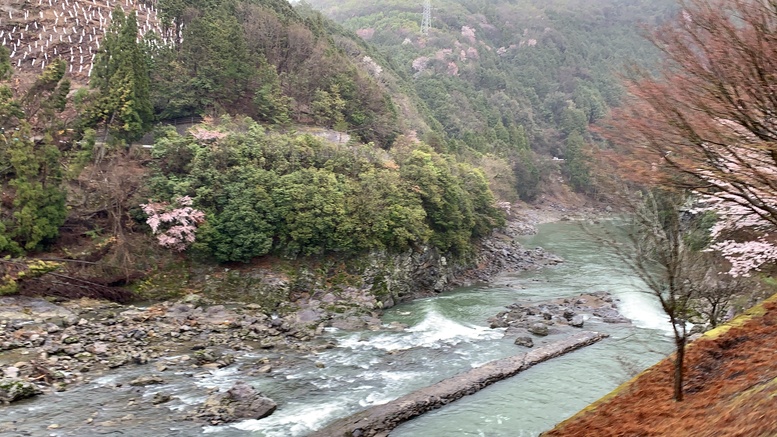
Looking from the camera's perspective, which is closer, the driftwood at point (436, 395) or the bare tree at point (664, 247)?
the bare tree at point (664, 247)

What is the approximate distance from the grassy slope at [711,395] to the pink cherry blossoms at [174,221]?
19290 mm

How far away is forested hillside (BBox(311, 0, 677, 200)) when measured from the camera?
7194cm

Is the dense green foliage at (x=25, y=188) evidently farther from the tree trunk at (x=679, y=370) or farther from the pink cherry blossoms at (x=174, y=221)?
the tree trunk at (x=679, y=370)

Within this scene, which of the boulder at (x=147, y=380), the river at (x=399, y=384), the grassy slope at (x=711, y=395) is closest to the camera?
the grassy slope at (x=711, y=395)

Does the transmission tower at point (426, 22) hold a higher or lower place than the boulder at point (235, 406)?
higher

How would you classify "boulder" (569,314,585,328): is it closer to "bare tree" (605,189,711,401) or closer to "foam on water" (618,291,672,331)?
"foam on water" (618,291,672,331)

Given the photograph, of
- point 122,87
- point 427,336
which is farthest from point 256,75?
point 427,336

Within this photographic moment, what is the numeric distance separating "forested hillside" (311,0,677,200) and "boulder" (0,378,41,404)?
4014 centimetres

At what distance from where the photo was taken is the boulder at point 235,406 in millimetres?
12211

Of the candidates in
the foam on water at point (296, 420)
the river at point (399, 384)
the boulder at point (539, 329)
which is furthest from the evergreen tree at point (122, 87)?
the boulder at point (539, 329)

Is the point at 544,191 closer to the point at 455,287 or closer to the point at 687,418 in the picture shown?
the point at 455,287

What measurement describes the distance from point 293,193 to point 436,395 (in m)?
13.5

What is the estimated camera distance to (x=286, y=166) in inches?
1015

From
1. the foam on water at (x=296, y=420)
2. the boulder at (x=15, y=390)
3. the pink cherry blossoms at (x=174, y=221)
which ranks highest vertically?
the pink cherry blossoms at (x=174, y=221)
